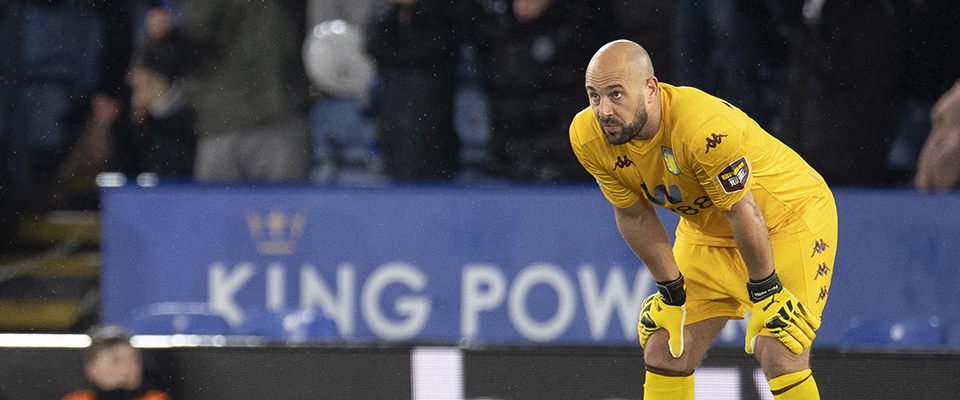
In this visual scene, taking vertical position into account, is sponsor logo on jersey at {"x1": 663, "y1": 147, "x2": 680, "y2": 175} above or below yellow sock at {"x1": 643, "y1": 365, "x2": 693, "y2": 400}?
above

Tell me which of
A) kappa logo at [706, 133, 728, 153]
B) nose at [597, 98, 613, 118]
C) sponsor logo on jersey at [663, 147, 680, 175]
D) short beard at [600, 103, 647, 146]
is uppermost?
nose at [597, 98, 613, 118]

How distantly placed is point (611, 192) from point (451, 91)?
87.8 inches

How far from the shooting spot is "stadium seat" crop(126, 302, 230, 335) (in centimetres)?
553

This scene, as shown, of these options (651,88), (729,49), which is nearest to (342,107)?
(729,49)

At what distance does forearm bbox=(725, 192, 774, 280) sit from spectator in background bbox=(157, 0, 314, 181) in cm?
302

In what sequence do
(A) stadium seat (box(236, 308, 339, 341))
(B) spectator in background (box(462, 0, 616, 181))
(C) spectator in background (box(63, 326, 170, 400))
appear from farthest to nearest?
(B) spectator in background (box(462, 0, 616, 181)), (A) stadium seat (box(236, 308, 339, 341)), (C) spectator in background (box(63, 326, 170, 400))

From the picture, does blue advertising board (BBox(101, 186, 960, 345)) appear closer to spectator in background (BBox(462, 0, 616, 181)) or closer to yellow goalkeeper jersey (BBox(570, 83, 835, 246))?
spectator in background (BBox(462, 0, 616, 181))

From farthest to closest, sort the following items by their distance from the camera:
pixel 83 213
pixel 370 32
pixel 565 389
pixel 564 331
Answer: pixel 83 213
pixel 370 32
pixel 564 331
pixel 565 389

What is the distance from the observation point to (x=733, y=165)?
3.36 metres

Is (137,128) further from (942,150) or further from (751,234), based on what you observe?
(942,150)

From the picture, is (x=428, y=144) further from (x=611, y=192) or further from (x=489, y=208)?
(x=611, y=192)

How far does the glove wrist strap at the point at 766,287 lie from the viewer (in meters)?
3.49

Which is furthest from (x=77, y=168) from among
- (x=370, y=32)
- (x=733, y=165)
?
(x=733, y=165)

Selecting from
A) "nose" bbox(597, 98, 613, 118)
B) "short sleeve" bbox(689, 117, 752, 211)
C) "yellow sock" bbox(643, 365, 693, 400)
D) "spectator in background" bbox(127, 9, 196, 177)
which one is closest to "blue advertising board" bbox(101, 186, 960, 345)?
"spectator in background" bbox(127, 9, 196, 177)
